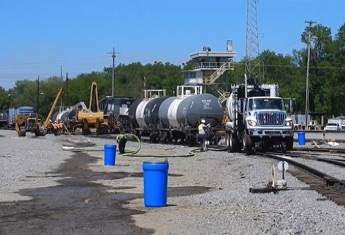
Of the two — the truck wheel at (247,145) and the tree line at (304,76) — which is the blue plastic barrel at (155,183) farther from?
the tree line at (304,76)

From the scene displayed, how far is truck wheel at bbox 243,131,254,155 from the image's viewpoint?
35.4m

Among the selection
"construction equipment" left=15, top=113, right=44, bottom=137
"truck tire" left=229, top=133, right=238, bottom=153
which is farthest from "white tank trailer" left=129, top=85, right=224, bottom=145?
"construction equipment" left=15, top=113, right=44, bottom=137

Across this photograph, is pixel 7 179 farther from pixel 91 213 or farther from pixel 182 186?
pixel 91 213

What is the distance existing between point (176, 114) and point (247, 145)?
15.0 m

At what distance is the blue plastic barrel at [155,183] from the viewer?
15273 mm

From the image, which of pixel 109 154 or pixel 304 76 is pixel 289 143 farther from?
pixel 304 76

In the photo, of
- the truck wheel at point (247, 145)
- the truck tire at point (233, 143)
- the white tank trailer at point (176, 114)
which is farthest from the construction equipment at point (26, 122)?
the truck wheel at point (247, 145)

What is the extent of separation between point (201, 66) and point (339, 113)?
26.2 metres

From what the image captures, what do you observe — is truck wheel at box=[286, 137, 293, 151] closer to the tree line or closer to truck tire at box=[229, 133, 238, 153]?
truck tire at box=[229, 133, 238, 153]

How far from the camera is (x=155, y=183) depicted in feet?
50.3

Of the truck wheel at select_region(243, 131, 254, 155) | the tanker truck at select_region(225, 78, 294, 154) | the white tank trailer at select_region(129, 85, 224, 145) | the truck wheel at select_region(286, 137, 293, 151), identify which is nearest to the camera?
the tanker truck at select_region(225, 78, 294, 154)

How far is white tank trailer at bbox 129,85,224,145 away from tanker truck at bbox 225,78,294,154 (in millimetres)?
9503

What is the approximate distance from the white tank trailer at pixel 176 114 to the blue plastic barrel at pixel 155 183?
31.7 m

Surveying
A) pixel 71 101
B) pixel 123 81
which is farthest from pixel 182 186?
pixel 123 81
